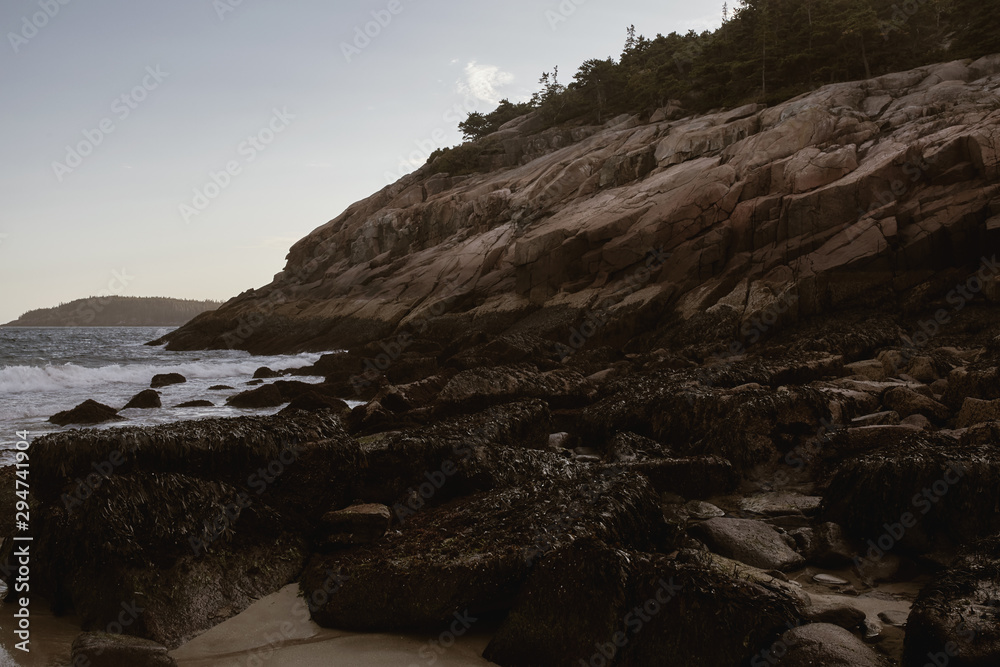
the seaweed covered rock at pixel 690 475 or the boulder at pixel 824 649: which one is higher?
the boulder at pixel 824 649

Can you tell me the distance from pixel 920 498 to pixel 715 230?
18830mm

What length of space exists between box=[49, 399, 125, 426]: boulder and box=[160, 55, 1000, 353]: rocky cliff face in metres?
13.9

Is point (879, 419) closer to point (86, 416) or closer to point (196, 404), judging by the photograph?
point (86, 416)

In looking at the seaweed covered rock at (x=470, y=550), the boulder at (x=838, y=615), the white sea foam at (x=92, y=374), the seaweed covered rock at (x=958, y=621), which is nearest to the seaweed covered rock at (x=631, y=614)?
the boulder at (x=838, y=615)

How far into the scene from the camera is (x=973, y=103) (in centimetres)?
2281

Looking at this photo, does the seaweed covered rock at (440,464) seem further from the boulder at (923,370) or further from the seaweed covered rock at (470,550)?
the boulder at (923,370)

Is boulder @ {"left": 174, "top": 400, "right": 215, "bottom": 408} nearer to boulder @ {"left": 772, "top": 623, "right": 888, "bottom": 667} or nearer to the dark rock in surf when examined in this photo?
the dark rock in surf

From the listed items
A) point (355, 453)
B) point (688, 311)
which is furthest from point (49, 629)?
point (688, 311)

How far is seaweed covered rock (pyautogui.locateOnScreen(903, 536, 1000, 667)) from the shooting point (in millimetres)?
3271

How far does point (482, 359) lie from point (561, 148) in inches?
1371

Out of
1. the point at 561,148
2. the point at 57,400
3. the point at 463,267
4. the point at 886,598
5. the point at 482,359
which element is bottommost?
the point at 886,598

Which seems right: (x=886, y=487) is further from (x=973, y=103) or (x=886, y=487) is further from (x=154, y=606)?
(x=973, y=103)

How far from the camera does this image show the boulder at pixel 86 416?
14305mm

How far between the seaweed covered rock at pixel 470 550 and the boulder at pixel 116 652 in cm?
110
